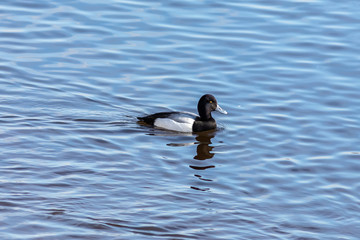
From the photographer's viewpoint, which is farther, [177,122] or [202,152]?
[177,122]

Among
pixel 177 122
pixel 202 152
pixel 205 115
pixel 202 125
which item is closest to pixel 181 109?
pixel 205 115

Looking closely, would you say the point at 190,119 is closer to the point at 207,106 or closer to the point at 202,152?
the point at 207,106

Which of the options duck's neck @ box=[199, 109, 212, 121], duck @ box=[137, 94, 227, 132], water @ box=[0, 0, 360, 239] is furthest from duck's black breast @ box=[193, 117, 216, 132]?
water @ box=[0, 0, 360, 239]

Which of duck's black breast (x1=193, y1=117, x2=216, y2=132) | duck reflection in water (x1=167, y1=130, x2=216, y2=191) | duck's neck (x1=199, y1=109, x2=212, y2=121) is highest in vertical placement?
duck's neck (x1=199, y1=109, x2=212, y2=121)

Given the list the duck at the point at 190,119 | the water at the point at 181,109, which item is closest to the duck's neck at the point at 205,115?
the duck at the point at 190,119

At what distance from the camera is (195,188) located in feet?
34.6

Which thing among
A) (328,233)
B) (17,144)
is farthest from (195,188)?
(17,144)

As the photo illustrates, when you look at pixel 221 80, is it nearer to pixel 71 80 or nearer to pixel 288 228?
pixel 71 80

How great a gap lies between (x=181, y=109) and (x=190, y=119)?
890 millimetres

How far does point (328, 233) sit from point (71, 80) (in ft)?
24.4

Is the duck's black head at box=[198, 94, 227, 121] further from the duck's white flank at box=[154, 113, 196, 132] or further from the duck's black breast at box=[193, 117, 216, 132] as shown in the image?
the duck's white flank at box=[154, 113, 196, 132]

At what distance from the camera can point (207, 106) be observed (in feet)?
46.0

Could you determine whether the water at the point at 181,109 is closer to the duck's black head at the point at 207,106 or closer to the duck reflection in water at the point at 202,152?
the duck reflection in water at the point at 202,152

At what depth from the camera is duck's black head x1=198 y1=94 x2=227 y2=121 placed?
45.8ft
